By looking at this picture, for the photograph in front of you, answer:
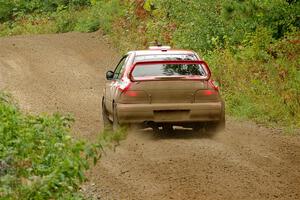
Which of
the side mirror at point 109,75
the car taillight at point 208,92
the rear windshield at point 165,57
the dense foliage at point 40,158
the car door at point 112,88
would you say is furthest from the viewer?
the side mirror at point 109,75

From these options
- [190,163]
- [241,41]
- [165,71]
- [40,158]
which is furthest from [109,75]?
[241,41]

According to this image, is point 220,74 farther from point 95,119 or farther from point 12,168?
point 12,168

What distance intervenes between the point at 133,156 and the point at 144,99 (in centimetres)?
132

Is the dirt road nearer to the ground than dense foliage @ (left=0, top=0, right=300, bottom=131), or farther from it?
farther from it

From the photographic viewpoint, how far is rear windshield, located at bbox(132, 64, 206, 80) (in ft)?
45.6

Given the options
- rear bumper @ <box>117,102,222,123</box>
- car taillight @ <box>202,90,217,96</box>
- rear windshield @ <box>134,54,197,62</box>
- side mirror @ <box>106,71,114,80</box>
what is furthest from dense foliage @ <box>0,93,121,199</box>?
side mirror @ <box>106,71,114,80</box>

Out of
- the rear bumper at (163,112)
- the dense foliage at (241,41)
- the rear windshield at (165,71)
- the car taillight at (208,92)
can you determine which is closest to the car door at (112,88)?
the rear windshield at (165,71)

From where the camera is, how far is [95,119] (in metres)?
17.8

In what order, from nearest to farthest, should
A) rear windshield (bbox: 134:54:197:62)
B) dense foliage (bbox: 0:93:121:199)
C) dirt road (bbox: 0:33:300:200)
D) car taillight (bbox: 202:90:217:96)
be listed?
dense foliage (bbox: 0:93:121:199) → dirt road (bbox: 0:33:300:200) → car taillight (bbox: 202:90:217:96) → rear windshield (bbox: 134:54:197:62)

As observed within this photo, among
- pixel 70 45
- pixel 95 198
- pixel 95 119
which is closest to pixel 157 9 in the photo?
pixel 70 45

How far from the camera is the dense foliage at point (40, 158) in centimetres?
719

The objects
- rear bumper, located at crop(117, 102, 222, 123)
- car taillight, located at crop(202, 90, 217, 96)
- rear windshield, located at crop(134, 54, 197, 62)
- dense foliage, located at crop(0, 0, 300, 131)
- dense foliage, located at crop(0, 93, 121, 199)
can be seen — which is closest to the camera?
dense foliage, located at crop(0, 93, 121, 199)

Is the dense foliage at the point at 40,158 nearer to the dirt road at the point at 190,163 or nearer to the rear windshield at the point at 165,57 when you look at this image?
the dirt road at the point at 190,163

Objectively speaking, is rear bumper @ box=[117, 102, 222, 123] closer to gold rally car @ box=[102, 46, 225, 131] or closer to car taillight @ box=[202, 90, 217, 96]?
gold rally car @ box=[102, 46, 225, 131]
